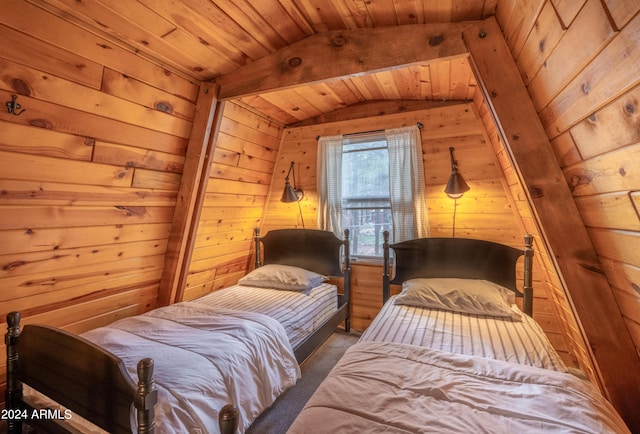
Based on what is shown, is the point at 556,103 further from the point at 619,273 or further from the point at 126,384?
the point at 126,384

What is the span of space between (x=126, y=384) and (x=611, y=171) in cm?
191

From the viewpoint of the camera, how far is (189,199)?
2.30m

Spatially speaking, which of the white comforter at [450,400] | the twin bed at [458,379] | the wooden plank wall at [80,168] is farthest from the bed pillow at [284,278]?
the white comforter at [450,400]

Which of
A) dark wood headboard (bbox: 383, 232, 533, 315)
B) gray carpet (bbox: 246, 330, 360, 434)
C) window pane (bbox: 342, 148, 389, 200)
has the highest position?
window pane (bbox: 342, 148, 389, 200)

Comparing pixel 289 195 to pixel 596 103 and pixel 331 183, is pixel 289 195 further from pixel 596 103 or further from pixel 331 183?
pixel 596 103

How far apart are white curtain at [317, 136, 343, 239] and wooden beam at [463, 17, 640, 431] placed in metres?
1.93

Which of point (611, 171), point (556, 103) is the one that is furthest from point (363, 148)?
point (611, 171)

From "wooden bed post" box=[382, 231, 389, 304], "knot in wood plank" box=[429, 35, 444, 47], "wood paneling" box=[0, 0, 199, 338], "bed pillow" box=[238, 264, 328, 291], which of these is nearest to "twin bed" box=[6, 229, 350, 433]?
"bed pillow" box=[238, 264, 328, 291]

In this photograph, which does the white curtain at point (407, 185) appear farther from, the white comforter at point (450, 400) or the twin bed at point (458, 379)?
the white comforter at point (450, 400)

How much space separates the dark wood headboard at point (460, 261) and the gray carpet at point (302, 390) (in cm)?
71

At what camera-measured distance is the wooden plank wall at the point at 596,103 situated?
0.85 m

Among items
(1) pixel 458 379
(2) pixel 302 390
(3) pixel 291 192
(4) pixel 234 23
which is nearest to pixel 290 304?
(2) pixel 302 390

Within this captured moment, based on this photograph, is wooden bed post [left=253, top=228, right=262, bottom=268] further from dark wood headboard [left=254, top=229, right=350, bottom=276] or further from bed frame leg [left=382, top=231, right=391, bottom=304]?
bed frame leg [left=382, top=231, right=391, bottom=304]

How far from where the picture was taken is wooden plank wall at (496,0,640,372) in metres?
0.85
